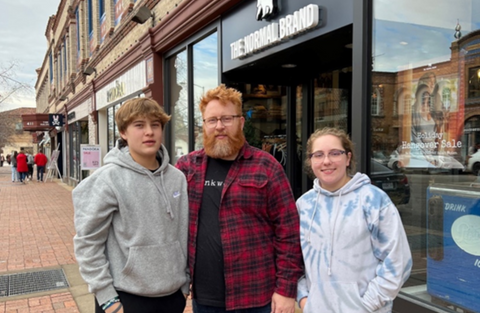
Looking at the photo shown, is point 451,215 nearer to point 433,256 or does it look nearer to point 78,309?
point 433,256

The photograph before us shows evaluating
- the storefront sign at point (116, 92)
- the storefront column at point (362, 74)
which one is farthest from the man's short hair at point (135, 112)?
the storefront sign at point (116, 92)

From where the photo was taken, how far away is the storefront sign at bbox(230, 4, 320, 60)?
3.97 metres

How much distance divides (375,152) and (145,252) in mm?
2497

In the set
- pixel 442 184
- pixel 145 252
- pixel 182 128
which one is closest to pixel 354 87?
pixel 442 184

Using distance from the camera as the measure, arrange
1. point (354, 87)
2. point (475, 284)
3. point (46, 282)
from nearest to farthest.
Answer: point (475, 284), point (354, 87), point (46, 282)

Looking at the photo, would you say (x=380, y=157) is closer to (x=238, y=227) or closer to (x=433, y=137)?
(x=433, y=137)

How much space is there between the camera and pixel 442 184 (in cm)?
351

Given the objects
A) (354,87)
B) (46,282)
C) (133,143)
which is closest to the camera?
(133,143)

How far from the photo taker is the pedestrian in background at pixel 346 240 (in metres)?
1.79

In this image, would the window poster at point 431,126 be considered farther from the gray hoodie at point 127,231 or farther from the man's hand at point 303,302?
the gray hoodie at point 127,231

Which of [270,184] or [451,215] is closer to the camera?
[270,184]

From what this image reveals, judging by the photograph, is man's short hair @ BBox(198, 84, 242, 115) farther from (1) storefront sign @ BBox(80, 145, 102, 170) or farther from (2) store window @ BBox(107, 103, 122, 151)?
(2) store window @ BBox(107, 103, 122, 151)

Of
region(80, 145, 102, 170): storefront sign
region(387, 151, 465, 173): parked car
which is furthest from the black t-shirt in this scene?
region(80, 145, 102, 170): storefront sign

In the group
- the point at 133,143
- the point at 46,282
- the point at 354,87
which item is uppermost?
→ the point at 354,87
